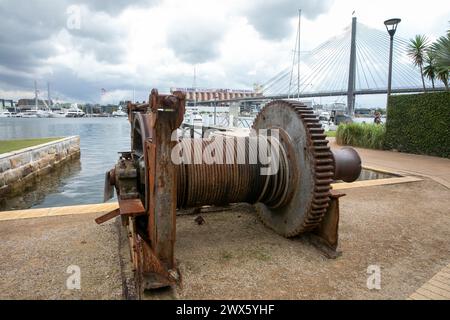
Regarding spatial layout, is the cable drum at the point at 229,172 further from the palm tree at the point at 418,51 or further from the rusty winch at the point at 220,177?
the palm tree at the point at 418,51

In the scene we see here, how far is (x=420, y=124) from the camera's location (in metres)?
13.1

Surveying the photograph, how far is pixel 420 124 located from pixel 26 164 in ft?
49.0

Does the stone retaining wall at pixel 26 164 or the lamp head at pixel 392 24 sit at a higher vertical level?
the lamp head at pixel 392 24

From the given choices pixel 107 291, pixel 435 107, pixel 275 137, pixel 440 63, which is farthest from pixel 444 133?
pixel 107 291

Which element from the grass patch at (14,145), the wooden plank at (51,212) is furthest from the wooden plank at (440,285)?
the grass patch at (14,145)

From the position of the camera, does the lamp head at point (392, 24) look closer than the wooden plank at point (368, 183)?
No

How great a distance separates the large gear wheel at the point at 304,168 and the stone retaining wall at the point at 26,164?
943 centimetres

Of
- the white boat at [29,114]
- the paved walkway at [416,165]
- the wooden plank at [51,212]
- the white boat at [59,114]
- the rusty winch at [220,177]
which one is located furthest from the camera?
the white boat at [29,114]

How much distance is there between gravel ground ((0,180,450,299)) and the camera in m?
2.97

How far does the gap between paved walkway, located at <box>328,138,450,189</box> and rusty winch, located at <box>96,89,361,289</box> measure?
5071 mm

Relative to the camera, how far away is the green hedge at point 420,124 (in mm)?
12188

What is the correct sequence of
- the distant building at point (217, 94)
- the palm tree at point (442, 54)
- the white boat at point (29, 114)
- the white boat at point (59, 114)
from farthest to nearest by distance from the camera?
1. the white boat at point (29, 114)
2. the white boat at point (59, 114)
3. the distant building at point (217, 94)
4. the palm tree at point (442, 54)

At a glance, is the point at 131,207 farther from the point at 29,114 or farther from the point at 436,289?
the point at 29,114
